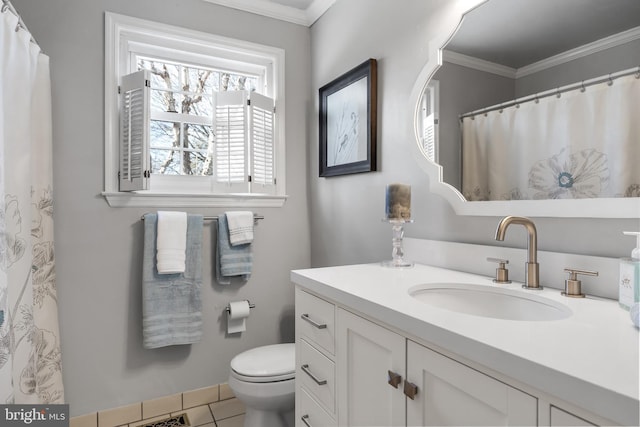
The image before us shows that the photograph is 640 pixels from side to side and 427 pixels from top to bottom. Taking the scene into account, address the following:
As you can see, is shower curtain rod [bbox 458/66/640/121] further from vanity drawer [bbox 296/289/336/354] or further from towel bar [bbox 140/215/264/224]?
towel bar [bbox 140/215/264/224]

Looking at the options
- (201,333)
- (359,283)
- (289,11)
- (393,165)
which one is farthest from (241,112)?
(359,283)

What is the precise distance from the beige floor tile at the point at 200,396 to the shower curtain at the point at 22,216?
66cm

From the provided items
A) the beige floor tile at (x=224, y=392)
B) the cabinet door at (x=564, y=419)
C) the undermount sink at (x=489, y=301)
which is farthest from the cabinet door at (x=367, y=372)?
the beige floor tile at (x=224, y=392)

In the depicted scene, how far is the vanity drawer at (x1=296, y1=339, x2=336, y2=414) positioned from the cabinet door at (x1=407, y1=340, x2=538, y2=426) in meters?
0.36

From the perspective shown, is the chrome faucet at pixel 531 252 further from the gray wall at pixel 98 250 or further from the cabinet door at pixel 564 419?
the gray wall at pixel 98 250

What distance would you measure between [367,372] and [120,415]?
1.70 metres

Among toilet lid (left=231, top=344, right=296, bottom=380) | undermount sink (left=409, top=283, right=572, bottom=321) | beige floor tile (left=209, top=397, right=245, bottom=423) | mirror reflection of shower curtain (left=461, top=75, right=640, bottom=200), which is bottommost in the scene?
beige floor tile (left=209, top=397, right=245, bottom=423)

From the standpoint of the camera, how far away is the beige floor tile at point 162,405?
2027 millimetres

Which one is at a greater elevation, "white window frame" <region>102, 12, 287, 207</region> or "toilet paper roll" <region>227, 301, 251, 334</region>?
"white window frame" <region>102, 12, 287, 207</region>

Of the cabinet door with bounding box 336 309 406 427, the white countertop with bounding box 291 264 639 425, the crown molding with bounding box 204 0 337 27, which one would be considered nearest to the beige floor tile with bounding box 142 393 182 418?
the cabinet door with bounding box 336 309 406 427

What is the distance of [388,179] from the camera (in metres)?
1.75

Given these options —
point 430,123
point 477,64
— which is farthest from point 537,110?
point 430,123

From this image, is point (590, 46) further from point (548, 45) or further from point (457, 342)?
point (457, 342)

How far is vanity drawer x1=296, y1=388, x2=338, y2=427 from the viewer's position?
1.17m
